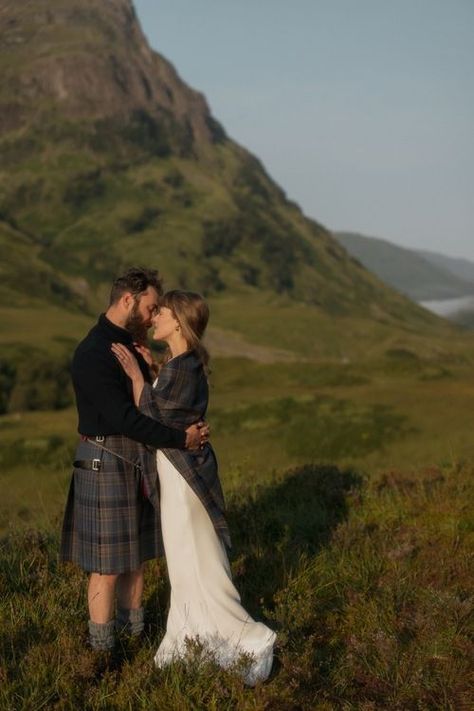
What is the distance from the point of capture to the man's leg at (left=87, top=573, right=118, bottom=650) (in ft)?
18.0

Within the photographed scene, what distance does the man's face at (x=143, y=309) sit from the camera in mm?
5707

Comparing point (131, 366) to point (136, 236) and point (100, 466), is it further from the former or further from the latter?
point (136, 236)

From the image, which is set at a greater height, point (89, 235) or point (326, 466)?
point (89, 235)

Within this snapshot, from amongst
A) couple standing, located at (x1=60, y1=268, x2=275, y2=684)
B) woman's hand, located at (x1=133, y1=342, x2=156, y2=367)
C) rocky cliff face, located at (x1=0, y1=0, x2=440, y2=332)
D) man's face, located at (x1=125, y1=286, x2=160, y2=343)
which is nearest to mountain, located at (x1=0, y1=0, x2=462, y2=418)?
rocky cliff face, located at (x1=0, y1=0, x2=440, y2=332)

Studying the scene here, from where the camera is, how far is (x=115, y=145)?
Answer: 18362cm

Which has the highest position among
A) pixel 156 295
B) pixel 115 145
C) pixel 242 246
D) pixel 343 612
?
pixel 115 145

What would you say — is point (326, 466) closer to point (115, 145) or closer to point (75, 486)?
point (75, 486)

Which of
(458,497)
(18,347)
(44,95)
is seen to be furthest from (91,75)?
(458,497)

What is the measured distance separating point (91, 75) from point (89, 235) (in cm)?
6576

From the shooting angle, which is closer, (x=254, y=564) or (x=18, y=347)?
(x=254, y=564)

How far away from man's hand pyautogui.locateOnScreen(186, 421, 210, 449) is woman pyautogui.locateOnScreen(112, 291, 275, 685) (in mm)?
68

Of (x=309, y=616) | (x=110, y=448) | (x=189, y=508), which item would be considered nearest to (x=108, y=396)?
(x=110, y=448)

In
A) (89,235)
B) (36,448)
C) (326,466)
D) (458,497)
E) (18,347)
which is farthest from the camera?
(89,235)

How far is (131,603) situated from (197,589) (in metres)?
0.90
